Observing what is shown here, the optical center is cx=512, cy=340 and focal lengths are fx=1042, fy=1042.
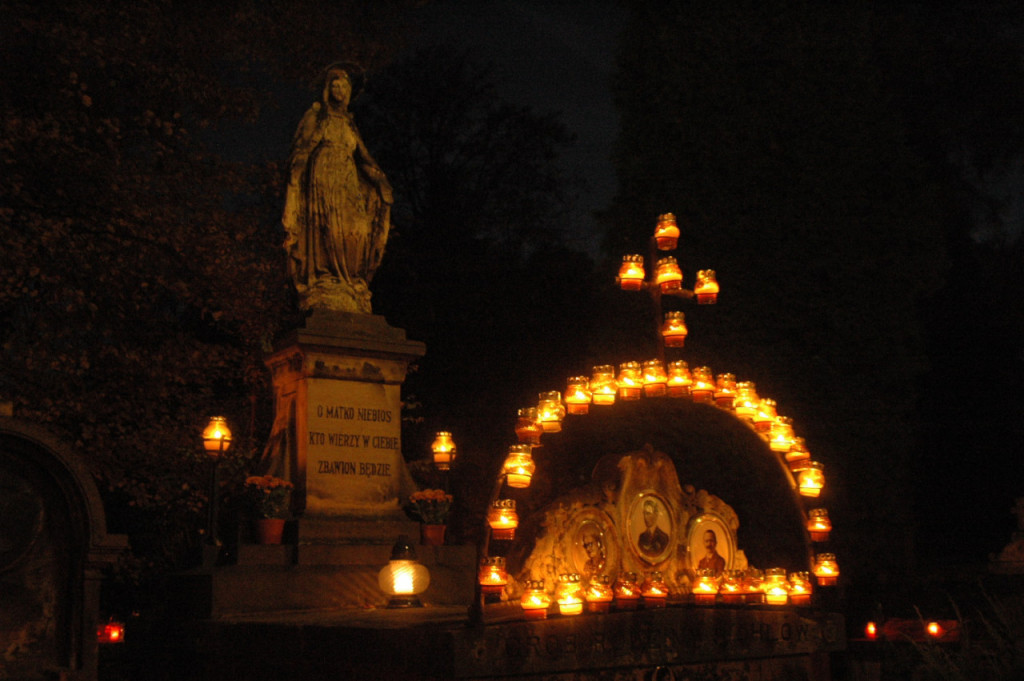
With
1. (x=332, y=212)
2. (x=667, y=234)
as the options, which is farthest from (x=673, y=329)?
(x=332, y=212)

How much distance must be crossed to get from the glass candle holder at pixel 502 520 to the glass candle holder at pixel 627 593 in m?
0.86

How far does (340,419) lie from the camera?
11.0m

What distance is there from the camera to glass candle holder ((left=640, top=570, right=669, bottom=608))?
24.0ft

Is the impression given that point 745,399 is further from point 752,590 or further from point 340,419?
point 340,419

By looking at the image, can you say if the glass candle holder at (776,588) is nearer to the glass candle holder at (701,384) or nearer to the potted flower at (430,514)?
the glass candle holder at (701,384)

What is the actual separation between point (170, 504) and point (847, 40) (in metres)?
13.7

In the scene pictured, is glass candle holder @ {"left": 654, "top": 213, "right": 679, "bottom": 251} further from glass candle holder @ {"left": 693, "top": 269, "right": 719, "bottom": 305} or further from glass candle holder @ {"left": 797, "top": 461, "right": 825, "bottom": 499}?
glass candle holder @ {"left": 797, "top": 461, "right": 825, "bottom": 499}

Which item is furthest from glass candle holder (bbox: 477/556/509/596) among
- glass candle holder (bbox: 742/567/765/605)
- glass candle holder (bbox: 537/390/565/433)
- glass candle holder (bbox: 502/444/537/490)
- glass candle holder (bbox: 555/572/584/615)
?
glass candle holder (bbox: 742/567/765/605)

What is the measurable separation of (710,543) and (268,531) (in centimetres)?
416

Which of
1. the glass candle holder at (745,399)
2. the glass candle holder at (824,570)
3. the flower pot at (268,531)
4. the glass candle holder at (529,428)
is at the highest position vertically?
the glass candle holder at (745,399)

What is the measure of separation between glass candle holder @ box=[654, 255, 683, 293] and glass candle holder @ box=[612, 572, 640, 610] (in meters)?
2.74

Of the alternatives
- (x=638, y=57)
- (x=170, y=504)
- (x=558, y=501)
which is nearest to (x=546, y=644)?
(x=558, y=501)

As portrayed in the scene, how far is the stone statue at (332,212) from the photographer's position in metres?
11.7

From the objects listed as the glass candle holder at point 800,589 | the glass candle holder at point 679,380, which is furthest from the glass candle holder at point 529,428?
the glass candle holder at point 800,589
